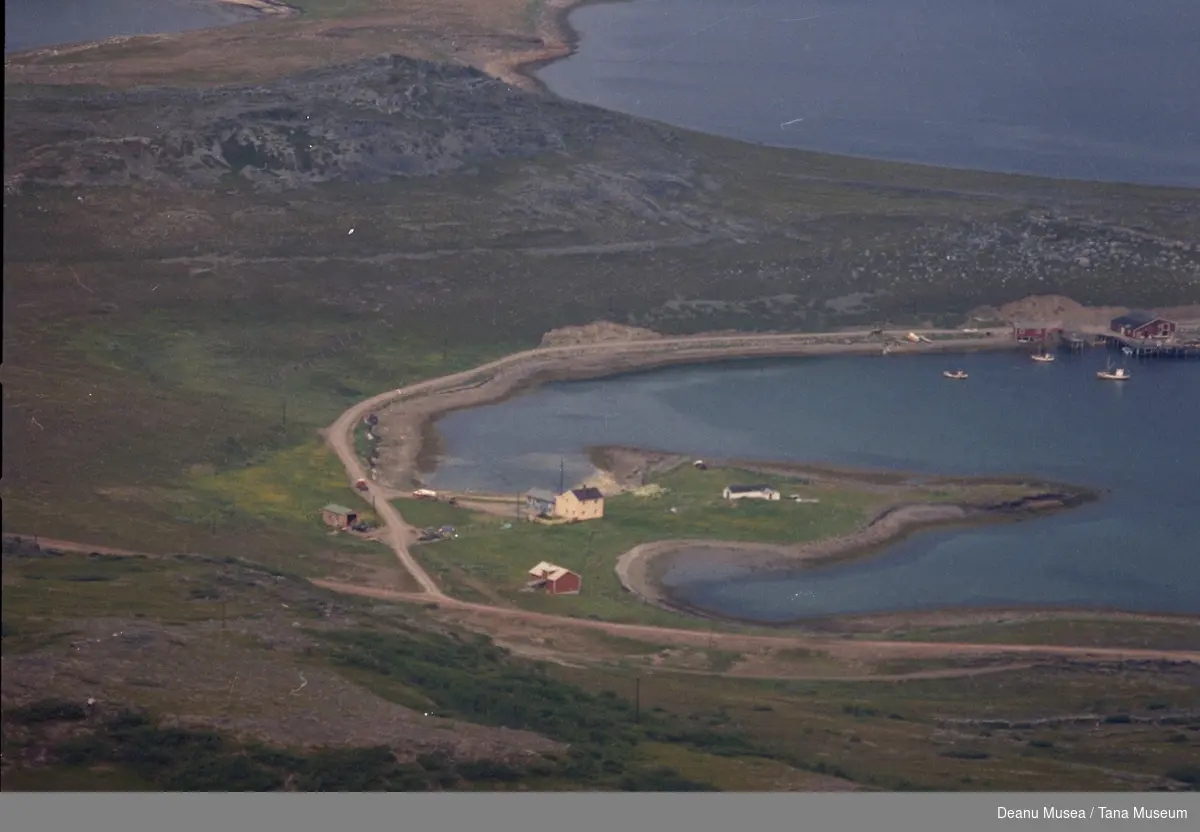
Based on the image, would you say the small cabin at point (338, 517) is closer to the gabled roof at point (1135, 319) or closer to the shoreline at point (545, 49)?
the gabled roof at point (1135, 319)

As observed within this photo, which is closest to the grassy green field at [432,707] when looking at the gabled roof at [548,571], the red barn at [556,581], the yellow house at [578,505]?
the red barn at [556,581]

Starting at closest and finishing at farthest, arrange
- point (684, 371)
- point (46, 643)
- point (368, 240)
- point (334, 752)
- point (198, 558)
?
1. point (334, 752)
2. point (46, 643)
3. point (198, 558)
4. point (684, 371)
5. point (368, 240)

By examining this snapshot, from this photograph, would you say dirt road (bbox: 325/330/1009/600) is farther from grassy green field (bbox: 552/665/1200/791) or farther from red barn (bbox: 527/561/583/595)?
grassy green field (bbox: 552/665/1200/791)

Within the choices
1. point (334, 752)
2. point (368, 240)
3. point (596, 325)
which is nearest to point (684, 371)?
point (596, 325)

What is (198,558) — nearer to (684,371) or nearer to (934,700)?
(934,700)

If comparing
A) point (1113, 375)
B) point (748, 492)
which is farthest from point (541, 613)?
point (1113, 375)

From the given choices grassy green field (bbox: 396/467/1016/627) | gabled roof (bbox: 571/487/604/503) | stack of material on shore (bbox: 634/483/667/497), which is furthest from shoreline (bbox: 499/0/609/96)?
gabled roof (bbox: 571/487/604/503)
